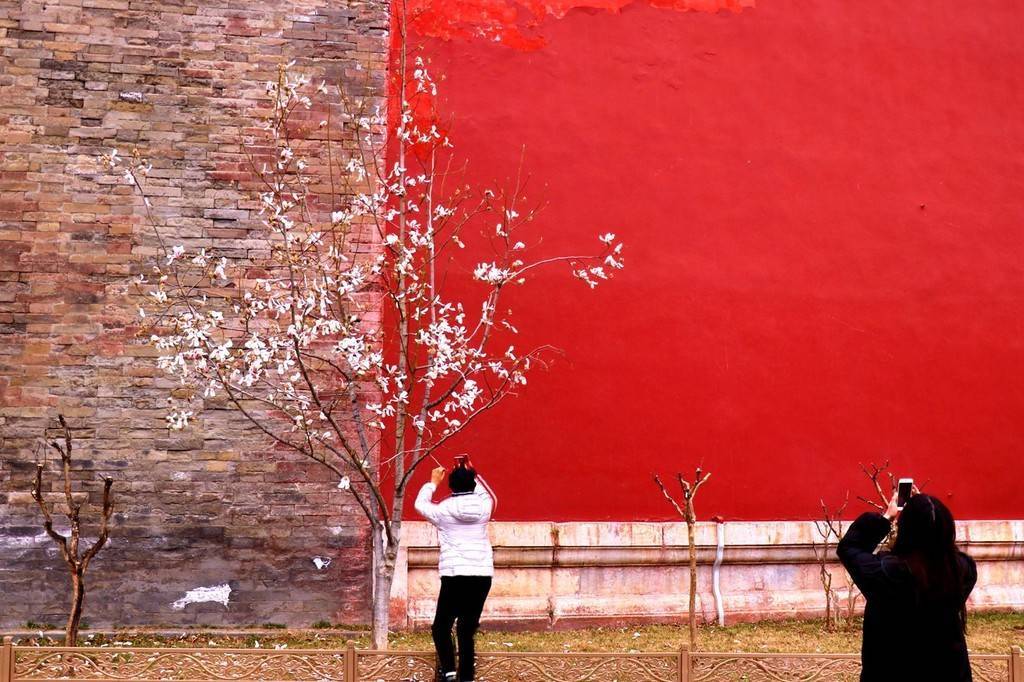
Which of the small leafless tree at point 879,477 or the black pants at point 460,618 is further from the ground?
the small leafless tree at point 879,477

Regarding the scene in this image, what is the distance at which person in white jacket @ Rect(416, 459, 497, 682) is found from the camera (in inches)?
231

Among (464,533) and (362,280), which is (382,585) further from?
(362,280)

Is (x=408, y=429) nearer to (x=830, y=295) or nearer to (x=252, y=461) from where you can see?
(x=252, y=461)

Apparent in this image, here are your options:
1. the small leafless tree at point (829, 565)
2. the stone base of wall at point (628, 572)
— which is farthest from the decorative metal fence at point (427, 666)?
the small leafless tree at point (829, 565)

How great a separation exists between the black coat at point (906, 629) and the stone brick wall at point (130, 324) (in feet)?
16.1

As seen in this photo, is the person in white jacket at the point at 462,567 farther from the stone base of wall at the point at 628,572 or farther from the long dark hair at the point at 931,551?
the long dark hair at the point at 931,551

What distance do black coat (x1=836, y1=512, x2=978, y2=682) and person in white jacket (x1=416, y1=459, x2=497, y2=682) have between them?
271cm

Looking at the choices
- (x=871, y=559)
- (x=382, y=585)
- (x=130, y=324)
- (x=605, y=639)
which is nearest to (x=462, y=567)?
(x=382, y=585)

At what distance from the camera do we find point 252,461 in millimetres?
7875

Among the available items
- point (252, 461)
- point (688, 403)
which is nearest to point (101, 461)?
point (252, 461)

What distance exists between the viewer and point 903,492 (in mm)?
3682

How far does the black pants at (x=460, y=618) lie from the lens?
19.2ft

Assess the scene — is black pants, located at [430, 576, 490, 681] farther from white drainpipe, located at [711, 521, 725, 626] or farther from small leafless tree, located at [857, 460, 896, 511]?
small leafless tree, located at [857, 460, 896, 511]

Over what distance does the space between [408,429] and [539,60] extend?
301 centimetres
